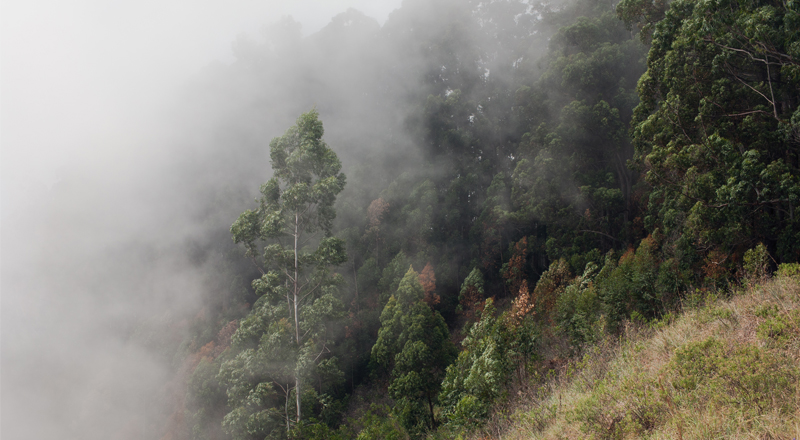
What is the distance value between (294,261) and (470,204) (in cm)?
2241

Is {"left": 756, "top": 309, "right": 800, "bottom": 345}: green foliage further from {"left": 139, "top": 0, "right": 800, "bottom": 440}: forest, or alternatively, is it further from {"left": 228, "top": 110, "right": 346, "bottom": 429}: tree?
{"left": 228, "top": 110, "right": 346, "bottom": 429}: tree

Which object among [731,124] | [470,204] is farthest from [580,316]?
[470,204]

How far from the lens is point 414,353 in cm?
1489

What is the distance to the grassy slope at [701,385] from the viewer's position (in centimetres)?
252

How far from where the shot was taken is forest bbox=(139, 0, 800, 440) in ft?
26.7

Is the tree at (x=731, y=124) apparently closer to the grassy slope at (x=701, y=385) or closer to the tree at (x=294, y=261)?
the grassy slope at (x=701, y=385)

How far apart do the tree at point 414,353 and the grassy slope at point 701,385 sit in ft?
24.7

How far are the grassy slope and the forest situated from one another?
0.71 feet

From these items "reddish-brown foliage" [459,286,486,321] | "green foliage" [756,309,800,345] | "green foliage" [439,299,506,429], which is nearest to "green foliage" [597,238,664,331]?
"green foliage" [439,299,506,429]

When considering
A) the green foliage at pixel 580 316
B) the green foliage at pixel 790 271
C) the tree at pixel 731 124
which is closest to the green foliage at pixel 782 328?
the green foliage at pixel 790 271

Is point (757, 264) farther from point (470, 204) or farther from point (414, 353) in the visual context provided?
point (470, 204)

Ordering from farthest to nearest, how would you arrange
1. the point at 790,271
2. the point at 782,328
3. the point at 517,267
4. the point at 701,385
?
the point at 517,267 < the point at 790,271 < the point at 782,328 < the point at 701,385

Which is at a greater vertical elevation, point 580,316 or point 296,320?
point 296,320

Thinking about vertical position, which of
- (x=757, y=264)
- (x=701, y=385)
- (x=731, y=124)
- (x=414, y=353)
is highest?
(x=731, y=124)
